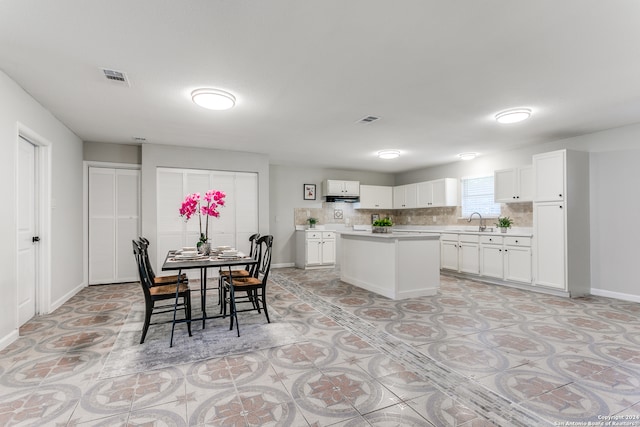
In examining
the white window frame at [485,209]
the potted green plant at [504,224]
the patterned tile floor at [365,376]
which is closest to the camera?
the patterned tile floor at [365,376]

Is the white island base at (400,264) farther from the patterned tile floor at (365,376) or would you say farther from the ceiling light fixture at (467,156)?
the ceiling light fixture at (467,156)

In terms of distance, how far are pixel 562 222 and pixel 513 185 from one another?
1181 mm

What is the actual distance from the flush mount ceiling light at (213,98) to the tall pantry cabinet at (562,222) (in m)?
4.73

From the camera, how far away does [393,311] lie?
12.5 ft

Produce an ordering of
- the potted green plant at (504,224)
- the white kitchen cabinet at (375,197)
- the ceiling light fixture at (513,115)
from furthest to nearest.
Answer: the white kitchen cabinet at (375,197) < the potted green plant at (504,224) < the ceiling light fixture at (513,115)

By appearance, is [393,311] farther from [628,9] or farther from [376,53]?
[628,9]

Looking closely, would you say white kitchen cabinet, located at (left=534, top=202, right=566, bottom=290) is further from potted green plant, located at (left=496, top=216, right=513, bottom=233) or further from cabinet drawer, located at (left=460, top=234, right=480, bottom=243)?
cabinet drawer, located at (left=460, top=234, right=480, bottom=243)

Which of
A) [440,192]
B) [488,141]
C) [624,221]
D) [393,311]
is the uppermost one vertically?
[488,141]

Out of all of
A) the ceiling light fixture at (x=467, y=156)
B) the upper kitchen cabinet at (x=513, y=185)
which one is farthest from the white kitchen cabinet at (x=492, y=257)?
the ceiling light fixture at (x=467, y=156)

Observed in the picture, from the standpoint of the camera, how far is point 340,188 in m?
8.02

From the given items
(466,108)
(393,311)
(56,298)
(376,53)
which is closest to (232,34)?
(376,53)

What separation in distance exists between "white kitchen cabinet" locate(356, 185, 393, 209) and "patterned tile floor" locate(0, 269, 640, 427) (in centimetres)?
476

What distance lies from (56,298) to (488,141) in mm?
6892

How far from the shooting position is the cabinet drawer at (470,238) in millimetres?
5891
